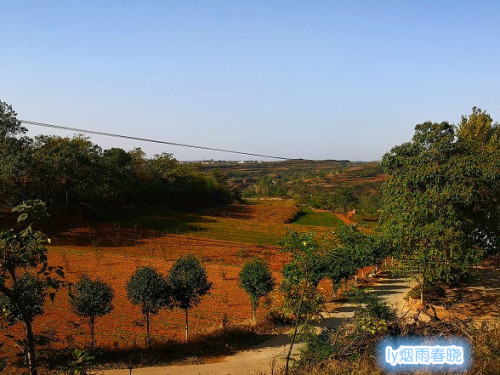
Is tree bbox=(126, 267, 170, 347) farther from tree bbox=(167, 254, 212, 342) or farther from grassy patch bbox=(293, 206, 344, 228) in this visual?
grassy patch bbox=(293, 206, 344, 228)

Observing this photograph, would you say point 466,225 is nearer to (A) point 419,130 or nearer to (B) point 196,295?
(A) point 419,130

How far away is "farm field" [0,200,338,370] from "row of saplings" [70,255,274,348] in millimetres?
1164

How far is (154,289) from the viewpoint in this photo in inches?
518

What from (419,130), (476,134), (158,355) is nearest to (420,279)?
(419,130)

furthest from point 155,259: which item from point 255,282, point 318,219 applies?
point 318,219

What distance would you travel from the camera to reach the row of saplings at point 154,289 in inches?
485

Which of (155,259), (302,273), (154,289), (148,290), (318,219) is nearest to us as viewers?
(302,273)

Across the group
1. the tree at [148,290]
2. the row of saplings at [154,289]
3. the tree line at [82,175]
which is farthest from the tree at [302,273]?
the tree line at [82,175]

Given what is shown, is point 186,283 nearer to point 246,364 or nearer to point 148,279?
point 148,279

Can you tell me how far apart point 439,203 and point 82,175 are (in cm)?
3517

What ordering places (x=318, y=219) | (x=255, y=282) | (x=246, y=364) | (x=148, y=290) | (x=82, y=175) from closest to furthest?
(x=246, y=364) → (x=148, y=290) → (x=255, y=282) → (x=82, y=175) → (x=318, y=219)

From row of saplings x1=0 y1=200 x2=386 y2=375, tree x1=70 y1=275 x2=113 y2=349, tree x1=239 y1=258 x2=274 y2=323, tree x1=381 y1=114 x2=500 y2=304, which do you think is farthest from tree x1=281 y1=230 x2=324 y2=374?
tree x1=381 y1=114 x2=500 y2=304

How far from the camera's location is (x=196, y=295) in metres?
14.4

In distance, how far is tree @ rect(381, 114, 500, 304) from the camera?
1592 cm
